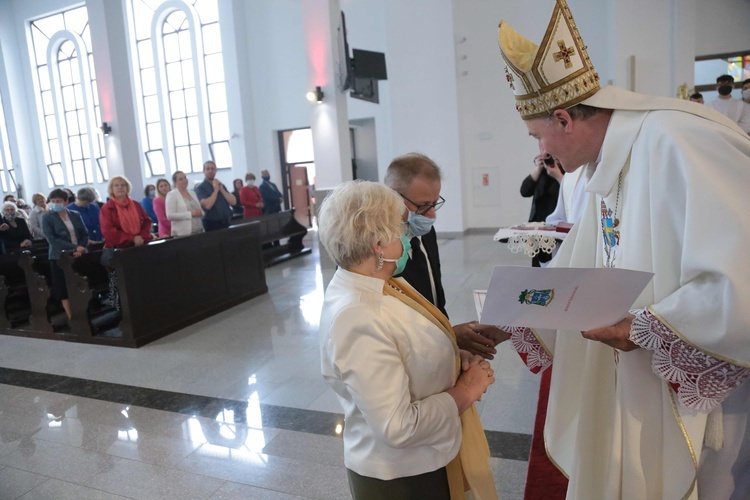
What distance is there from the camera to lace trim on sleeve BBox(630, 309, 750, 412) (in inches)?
45.3

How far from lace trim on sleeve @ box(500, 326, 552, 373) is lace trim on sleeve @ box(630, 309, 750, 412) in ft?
1.57

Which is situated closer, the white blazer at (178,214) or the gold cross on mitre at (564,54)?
the gold cross on mitre at (564,54)

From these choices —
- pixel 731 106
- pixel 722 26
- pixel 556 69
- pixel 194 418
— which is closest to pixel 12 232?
pixel 194 418

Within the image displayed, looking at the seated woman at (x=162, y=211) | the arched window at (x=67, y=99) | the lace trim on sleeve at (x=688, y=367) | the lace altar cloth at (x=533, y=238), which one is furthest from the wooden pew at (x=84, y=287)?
the arched window at (x=67, y=99)

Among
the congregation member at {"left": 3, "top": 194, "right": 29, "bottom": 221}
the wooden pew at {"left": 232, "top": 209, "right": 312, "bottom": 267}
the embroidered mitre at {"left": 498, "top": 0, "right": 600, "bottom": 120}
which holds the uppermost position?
the embroidered mitre at {"left": 498, "top": 0, "right": 600, "bottom": 120}

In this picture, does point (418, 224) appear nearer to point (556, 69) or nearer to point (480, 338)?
point (480, 338)

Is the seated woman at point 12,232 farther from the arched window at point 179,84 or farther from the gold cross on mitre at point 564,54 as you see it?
the arched window at point 179,84

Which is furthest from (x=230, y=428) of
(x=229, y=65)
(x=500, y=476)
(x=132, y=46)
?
(x=132, y=46)

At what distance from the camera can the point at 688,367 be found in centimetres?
116

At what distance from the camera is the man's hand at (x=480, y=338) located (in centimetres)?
164

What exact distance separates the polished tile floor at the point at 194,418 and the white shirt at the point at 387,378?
1138 mm

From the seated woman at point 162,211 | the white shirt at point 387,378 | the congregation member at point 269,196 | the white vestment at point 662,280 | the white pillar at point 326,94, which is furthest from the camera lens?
the congregation member at point 269,196

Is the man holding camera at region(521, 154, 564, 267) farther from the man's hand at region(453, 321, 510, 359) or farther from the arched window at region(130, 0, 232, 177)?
the arched window at region(130, 0, 232, 177)

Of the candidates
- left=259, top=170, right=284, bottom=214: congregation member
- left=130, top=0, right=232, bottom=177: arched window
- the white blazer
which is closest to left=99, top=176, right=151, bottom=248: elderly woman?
the white blazer
